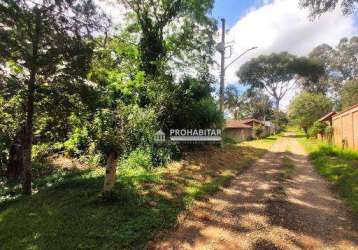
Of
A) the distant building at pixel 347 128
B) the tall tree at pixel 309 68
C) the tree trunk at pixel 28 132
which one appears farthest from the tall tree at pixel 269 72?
the tree trunk at pixel 28 132

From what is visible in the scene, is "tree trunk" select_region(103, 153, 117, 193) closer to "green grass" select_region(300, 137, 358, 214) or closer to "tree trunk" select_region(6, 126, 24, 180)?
"green grass" select_region(300, 137, 358, 214)

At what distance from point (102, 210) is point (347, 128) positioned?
1682 cm

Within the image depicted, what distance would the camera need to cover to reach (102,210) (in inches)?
262

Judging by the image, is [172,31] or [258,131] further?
[258,131]

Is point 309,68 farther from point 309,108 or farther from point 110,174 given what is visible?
point 110,174

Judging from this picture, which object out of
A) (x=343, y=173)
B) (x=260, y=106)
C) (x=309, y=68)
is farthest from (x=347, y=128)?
(x=260, y=106)

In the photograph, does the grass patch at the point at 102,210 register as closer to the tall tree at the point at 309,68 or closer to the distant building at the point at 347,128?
the distant building at the point at 347,128

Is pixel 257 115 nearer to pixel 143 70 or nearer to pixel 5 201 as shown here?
pixel 143 70

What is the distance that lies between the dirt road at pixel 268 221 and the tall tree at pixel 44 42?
601cm

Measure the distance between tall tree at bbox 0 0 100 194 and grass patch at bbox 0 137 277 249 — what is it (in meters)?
2.11

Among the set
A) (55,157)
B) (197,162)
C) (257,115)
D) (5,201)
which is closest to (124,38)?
(55,157)

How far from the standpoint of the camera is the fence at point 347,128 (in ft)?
49.9

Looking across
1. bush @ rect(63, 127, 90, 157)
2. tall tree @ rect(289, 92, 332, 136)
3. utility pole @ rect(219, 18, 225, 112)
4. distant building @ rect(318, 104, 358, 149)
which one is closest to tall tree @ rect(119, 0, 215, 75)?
utility pole @ rect(219, 18, 225, 112)

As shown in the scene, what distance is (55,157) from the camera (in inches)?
645
